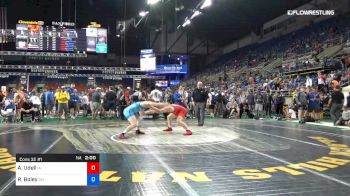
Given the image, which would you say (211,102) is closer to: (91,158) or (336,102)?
(336,102)

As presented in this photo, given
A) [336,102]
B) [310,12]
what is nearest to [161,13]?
[310,12]

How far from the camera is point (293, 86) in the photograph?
21.1 meters

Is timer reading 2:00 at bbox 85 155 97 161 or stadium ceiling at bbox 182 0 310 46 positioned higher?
stadium ceiling at bbox 182 0 310 46

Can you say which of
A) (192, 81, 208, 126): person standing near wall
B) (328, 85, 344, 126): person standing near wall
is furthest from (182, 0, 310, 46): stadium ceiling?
(192, 81, 208, 126): person standing near wall

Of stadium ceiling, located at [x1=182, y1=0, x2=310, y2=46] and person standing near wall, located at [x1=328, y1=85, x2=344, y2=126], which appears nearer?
person standing near wall, located at [x1=328, y1=85, x2=344, y2=126]

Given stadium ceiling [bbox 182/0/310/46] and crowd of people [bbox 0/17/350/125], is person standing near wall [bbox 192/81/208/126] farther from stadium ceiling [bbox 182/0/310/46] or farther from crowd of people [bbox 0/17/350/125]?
stadium ceiling [bbox 182/0/310/46]

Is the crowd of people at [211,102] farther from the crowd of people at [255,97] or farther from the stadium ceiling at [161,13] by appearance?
the stadium ceiling at [161,13]

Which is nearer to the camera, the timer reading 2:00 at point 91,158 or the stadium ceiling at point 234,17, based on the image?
the timer reading 2:00 at point 91,158

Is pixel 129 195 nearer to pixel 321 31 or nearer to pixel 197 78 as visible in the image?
pixel 321 31

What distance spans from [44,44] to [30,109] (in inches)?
371

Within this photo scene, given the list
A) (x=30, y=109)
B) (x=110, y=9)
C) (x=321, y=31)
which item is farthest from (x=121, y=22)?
(x=30, y=109)
